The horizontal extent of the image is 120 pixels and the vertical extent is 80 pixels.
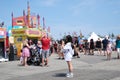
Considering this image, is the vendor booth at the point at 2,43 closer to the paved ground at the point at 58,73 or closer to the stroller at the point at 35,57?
the stroller at the point at 35,57

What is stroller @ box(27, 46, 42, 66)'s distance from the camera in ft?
59.9

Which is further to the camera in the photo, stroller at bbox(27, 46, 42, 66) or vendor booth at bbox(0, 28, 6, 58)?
vendor booth at bbox(0, 28, 6, 58)

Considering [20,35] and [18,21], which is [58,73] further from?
[18,21]

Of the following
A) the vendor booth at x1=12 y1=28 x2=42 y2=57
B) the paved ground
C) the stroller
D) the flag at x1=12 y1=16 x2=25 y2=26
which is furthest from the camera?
the flag at x1=12 y1=16 x2=25 y2=26

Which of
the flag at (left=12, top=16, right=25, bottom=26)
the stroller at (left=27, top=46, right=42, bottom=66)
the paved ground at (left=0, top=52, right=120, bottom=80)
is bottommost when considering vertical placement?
the paved ground at (left=0, top=52, right=120, bottom=80)

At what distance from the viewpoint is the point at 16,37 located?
2716 cm

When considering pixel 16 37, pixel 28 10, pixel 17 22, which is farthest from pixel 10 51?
pixel 28 10

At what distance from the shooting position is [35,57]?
18.5 meters

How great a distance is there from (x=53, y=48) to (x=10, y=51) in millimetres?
10516

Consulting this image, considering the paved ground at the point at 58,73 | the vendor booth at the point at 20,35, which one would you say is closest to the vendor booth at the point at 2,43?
the vendor booth at the point at 20,35

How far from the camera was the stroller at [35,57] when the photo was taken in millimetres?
18266

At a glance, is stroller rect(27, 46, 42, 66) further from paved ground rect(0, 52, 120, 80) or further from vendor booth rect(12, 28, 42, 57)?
vendor booth rect(12, 28, 42, 57)

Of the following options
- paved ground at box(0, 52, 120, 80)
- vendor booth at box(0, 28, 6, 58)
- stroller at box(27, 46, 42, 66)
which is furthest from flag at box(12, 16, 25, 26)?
paved ground at box(0, 52, 120, 80)

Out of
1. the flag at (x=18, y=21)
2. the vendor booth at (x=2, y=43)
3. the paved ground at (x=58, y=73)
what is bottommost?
the paved ground at (x=58, y=73)
